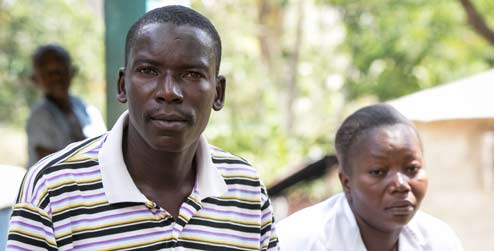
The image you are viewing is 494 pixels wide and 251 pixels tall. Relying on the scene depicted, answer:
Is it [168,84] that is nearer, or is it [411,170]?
[168,84]

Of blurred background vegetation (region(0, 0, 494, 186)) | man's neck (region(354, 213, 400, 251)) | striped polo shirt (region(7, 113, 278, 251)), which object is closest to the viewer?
striped polo shirt (region(7, 113, 278, 251))

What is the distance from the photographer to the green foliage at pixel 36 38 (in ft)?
49.3

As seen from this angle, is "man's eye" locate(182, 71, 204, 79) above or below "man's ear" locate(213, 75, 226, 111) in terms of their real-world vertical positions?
above

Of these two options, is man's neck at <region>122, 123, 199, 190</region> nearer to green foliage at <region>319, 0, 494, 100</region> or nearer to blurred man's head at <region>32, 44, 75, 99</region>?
blurred man's head at <region>32, 44, 75, 99</region>

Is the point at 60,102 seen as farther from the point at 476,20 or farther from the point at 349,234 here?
the point at 476,20

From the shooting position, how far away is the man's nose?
2.13m

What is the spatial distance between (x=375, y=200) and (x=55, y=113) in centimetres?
285

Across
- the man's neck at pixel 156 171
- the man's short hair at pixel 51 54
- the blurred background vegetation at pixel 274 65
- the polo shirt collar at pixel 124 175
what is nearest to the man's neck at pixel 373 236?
the polo shirt collar at pixel 124 175

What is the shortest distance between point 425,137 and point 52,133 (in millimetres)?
2488

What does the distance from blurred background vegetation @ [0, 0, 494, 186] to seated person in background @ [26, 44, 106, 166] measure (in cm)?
647

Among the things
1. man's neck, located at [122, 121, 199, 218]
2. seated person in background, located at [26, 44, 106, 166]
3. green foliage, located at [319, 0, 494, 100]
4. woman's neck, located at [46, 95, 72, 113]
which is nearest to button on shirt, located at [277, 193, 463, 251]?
man's neck, located at [122, 121, 199, 218]

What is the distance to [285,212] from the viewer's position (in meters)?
9.39

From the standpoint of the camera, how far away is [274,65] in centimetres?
1573

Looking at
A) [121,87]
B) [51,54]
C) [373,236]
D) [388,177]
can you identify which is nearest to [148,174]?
[121,87]
